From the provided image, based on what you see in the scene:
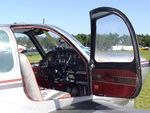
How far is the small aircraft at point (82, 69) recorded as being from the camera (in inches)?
195

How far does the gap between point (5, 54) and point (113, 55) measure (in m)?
1.53

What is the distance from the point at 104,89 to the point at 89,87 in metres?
0.31

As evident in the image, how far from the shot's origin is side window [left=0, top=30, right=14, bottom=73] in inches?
193

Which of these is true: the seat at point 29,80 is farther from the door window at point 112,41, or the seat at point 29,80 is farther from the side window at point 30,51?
the side window at point 30,51

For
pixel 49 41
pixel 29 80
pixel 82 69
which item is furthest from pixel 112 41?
pixel 49 41

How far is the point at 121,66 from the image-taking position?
5.34 meters

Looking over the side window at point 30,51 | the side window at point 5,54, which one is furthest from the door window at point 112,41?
the side window at point 30,51

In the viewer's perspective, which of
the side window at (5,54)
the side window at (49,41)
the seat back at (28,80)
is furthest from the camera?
the side window at (49,41)

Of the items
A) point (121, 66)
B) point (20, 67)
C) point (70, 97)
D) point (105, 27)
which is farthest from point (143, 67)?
point (20, 67)

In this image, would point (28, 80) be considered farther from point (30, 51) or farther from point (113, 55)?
point (30, 51)

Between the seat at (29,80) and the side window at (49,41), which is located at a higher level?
the side window at (49,41)

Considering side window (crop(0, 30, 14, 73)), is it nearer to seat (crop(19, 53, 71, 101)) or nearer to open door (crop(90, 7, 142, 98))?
seat (crop(19, 53, 71, 101))

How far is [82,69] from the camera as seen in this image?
20.2 ft

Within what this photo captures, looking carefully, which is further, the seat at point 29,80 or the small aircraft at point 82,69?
the seat at point 29,80
